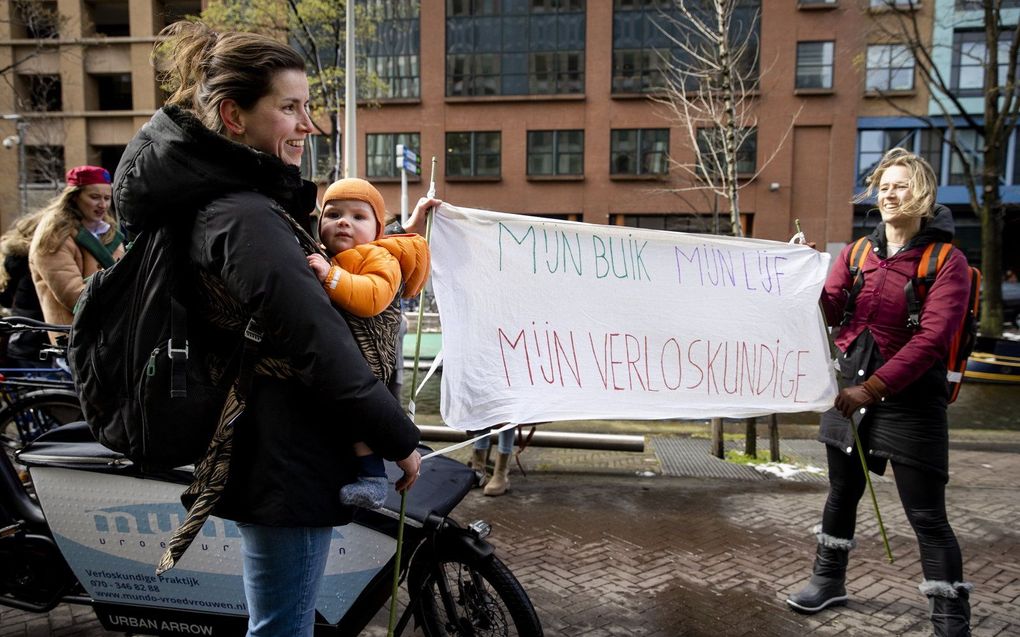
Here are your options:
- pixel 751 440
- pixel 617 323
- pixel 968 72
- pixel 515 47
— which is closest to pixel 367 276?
pixel 617 323

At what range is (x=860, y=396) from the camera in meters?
3.11

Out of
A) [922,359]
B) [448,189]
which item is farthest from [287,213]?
[448,189]

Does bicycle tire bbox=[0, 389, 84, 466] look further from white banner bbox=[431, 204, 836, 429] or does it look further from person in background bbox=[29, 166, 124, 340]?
white banner bbox=[431, 204, 836, 429]

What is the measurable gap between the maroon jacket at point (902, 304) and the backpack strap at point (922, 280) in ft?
0.07

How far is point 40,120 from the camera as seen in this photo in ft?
99.7

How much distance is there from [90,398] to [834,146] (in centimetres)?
3120

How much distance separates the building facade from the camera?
28391 millimetres

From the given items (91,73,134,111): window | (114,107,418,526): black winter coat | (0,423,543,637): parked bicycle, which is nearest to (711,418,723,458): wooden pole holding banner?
(0,423,543,637): parked bicycle

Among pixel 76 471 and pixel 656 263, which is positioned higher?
pixel 656 263

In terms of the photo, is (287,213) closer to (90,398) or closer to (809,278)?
(90,398)

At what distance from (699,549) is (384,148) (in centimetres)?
2924

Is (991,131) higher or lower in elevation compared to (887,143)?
lower

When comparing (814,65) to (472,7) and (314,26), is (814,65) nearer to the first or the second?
(472,7)

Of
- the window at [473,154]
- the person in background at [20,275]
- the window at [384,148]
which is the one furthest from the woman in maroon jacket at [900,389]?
the window at [384,148]
